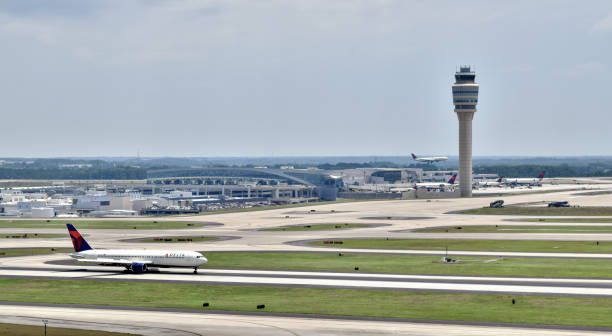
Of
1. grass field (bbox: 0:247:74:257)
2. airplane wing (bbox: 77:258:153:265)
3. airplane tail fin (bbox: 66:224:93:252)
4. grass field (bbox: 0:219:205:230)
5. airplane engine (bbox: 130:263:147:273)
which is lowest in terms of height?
grass field (bbox: 0:219:205:230)

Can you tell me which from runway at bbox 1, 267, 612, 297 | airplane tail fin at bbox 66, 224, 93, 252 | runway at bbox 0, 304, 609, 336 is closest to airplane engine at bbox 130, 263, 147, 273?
runway at bbox 1, 267, 612, 297

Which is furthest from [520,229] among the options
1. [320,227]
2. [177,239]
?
[177,239]

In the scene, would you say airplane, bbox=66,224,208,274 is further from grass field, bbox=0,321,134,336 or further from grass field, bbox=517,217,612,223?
grass field, bbox=517,217,612,223

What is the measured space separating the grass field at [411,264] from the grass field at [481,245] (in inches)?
487

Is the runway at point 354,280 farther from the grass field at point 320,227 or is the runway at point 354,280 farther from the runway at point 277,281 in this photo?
the grass field at point 320,227

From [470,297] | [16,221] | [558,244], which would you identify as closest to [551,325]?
[470,297]

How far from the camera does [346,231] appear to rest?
522 feet

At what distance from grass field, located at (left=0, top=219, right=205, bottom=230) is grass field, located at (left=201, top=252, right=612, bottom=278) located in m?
62.0

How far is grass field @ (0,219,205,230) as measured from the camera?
579ft

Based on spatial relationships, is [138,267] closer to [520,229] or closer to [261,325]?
[261,325]

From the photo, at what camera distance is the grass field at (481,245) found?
12162 centimetres

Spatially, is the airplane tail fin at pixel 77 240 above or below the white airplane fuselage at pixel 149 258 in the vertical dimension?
above

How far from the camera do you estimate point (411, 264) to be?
344 feet

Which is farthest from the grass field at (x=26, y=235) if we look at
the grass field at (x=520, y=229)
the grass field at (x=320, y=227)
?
the grass field at (x=520, y=229)
